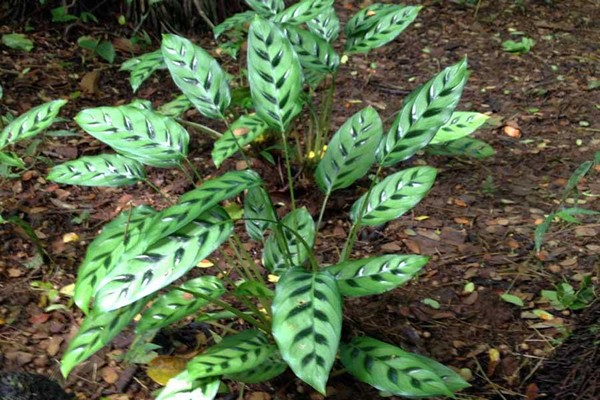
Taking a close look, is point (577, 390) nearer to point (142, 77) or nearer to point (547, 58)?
point (142, 77)

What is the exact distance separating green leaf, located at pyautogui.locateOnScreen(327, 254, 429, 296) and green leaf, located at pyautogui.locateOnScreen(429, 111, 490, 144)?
72 centimetres

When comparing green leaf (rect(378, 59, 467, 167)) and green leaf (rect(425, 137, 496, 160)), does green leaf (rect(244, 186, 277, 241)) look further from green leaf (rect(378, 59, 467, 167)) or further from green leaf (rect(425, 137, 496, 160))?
green leaf (rect(425, 137, 496, 160))

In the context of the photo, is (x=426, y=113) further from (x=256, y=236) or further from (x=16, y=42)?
(x=16, y=42)

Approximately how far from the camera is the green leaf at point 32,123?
86.7 inches

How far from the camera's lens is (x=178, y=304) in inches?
74.0

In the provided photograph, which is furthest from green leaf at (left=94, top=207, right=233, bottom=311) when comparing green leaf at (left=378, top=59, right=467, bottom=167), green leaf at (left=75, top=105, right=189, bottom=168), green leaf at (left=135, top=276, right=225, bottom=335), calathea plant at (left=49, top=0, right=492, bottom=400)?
green leaf at (left=378, top=59, right=467, bottom=167)

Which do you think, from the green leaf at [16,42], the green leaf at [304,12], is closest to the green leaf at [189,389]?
the green leaf at [304,12]

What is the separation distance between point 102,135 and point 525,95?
2.27 m

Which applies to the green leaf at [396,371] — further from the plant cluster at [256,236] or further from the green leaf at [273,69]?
the green leaf at [273,69]

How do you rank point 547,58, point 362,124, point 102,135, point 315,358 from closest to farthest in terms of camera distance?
point 315,358 → point 102,135 → point 362,124 → point 547,58

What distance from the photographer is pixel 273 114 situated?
6.53 feet

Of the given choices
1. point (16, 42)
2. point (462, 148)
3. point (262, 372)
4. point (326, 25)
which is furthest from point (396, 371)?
point (16, 42)

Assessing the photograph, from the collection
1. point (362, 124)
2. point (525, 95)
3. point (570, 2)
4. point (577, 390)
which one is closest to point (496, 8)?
point (570, 2)

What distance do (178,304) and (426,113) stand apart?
31.6 inches
